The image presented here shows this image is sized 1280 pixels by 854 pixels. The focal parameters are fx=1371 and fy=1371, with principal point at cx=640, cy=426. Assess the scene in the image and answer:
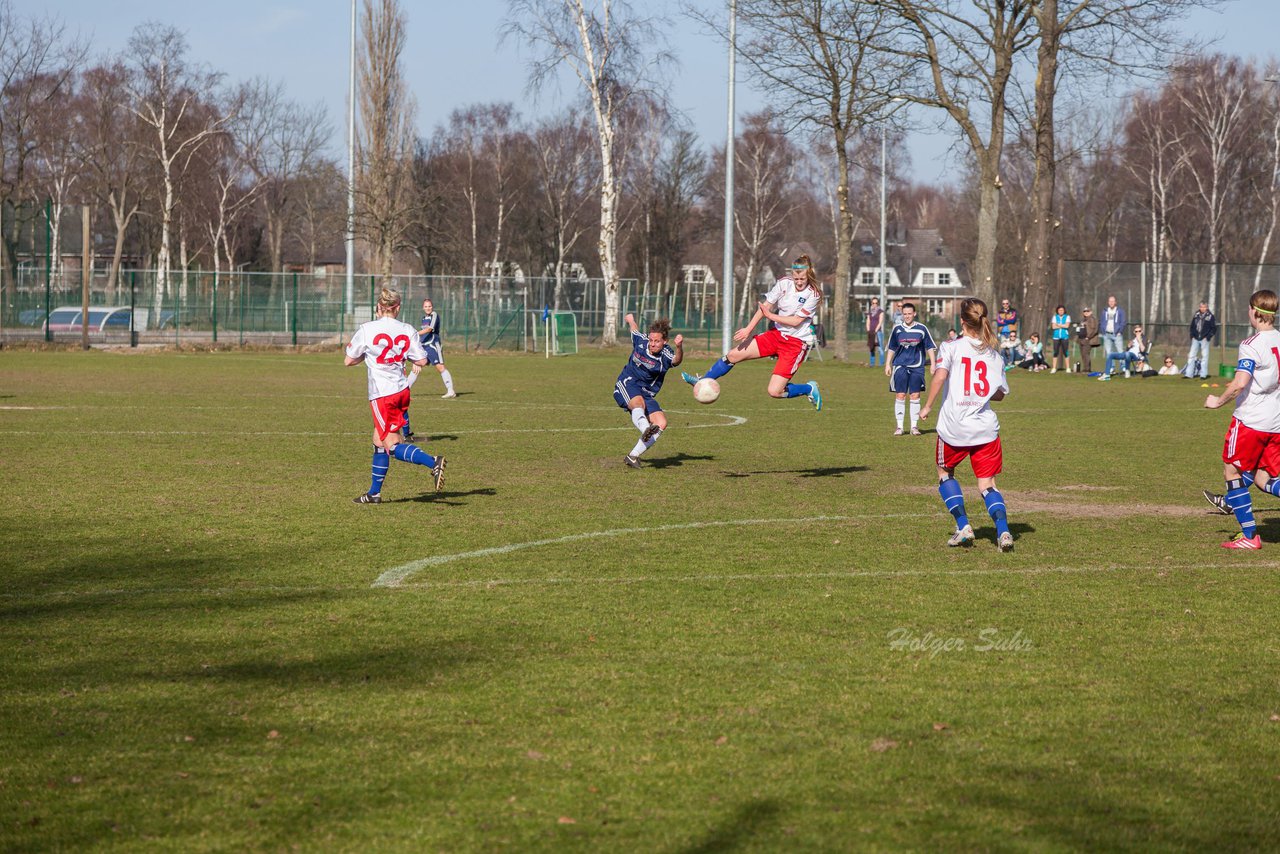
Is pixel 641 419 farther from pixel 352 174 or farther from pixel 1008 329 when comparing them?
pixel 352 174

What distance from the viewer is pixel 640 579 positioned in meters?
8.63

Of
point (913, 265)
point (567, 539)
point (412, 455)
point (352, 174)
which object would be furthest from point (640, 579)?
point (913, 265)

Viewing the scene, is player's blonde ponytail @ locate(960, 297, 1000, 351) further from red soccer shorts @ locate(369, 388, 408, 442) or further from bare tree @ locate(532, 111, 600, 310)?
bare tree @ locate(532, 111, 600, 310)

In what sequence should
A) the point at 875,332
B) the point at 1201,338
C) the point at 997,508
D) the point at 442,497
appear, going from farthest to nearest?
the point at 875,332 → the point at 1201,338 → the point at 442,497 → the point at 997,508

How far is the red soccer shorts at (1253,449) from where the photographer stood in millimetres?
9938

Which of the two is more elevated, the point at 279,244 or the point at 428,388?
the point at 279,244

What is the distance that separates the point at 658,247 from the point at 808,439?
63950 millimetres

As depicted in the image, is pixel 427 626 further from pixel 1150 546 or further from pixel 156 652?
pixel 1150 546

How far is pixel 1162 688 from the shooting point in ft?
20.5

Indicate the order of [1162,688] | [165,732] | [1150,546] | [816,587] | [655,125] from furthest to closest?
1. [655,125]
2. [1150,546]
3. [816,587]
4. [1162,688]
5. [165,732]

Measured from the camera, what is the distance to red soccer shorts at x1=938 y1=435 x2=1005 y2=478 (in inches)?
386

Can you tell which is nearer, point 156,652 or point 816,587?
point 156,652

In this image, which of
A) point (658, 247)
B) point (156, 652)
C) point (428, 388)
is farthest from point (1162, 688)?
point (658, 247)

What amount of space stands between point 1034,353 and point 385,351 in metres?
30.8
